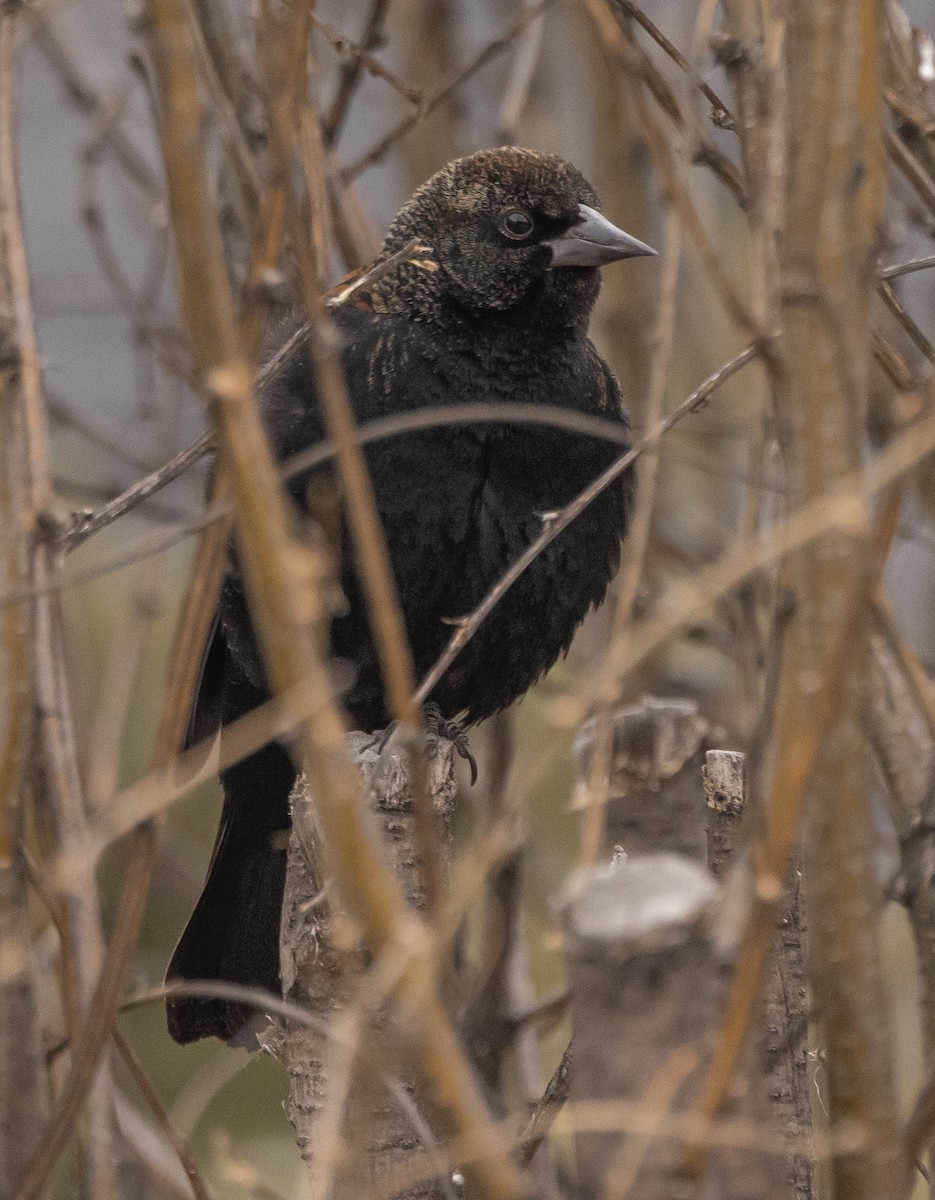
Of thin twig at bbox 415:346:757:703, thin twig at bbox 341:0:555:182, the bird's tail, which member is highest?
thin twig at bbox 341:0:555:182

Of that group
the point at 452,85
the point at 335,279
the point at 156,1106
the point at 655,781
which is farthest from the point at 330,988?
the point at 335,279

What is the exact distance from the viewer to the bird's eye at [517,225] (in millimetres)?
2842

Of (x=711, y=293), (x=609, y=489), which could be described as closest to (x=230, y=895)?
(x=609, y=489)

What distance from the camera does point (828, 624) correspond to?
1.13 m

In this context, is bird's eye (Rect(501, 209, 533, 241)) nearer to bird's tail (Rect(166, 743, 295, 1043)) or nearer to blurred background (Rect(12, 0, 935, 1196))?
blurred background (Rect(12, 0, 935, 1196))

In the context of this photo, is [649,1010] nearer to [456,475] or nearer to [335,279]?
[456,475]

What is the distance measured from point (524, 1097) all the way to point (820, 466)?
1817 mm

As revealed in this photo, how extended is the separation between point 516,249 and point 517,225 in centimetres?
5

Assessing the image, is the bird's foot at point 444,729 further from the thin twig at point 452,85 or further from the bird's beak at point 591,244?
the thin twig at point 452,85

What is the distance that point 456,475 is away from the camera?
8.46ft

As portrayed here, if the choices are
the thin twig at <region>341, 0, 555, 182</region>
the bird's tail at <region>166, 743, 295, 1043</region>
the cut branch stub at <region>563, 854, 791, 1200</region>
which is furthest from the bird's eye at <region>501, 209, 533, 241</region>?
the cut branch stub at <region>563, 854, 791, 1200</region>

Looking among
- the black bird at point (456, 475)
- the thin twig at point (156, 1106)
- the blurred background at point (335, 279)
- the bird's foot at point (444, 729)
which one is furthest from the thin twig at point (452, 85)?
the thin twig at point (156, 1106)

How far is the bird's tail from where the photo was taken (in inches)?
100

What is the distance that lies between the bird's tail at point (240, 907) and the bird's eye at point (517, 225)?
3.16ft
